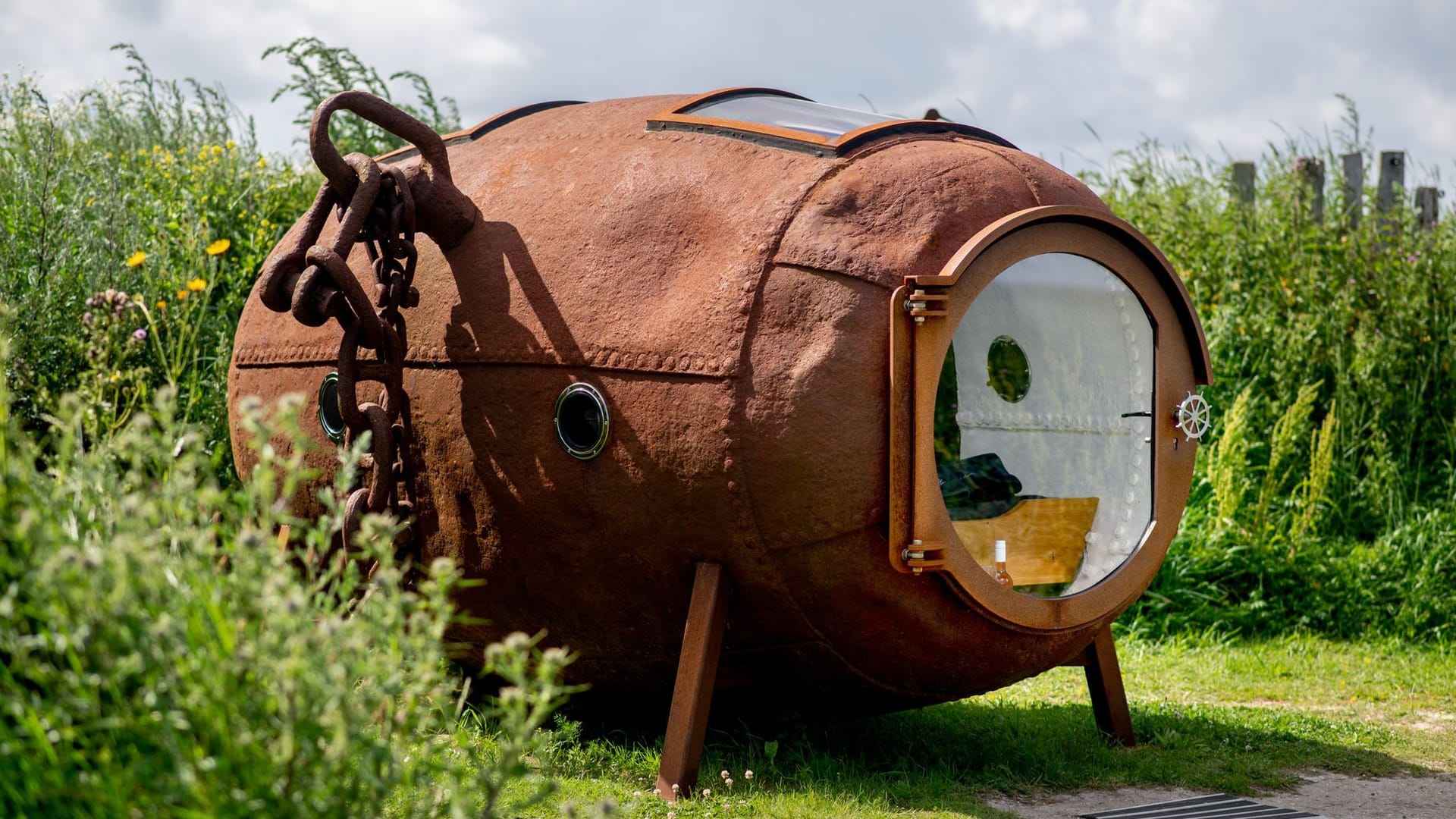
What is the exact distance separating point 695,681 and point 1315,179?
7309mm

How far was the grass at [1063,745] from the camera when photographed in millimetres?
4031

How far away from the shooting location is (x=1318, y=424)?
330 inches

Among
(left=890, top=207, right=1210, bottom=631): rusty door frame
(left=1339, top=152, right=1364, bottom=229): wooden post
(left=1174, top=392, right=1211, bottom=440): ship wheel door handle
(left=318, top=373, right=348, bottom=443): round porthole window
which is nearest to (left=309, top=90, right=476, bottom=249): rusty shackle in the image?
(left=318, top=373, right=348, bottom=443): round porthole window

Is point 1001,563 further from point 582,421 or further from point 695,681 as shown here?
point 582,421

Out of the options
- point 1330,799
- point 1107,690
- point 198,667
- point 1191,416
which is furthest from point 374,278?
point 1330,799

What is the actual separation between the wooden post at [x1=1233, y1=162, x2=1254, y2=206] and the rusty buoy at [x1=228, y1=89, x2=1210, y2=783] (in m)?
5.53

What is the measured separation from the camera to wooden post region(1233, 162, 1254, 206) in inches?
378

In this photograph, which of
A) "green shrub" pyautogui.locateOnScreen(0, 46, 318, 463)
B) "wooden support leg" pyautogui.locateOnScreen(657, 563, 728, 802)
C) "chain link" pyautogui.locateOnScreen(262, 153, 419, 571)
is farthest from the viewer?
"green shrub" pyautogui.locateOnScreen(0, 46, 318, 463)

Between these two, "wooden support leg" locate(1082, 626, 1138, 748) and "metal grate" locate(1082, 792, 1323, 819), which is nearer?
"metal grate" locate(1082, 792, 1323, 819)

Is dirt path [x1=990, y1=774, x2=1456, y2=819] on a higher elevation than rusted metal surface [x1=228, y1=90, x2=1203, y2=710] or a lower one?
lower

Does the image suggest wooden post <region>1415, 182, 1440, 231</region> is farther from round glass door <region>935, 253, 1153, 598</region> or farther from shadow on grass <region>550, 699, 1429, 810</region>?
round glass door <region>935, 253, 1153, 598</region>

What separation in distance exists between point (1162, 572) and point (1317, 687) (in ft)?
4.31

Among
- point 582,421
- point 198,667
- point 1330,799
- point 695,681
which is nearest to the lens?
point 198,667

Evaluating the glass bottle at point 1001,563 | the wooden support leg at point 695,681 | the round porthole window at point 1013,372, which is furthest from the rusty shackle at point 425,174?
the glass bottle at point 1001,563
